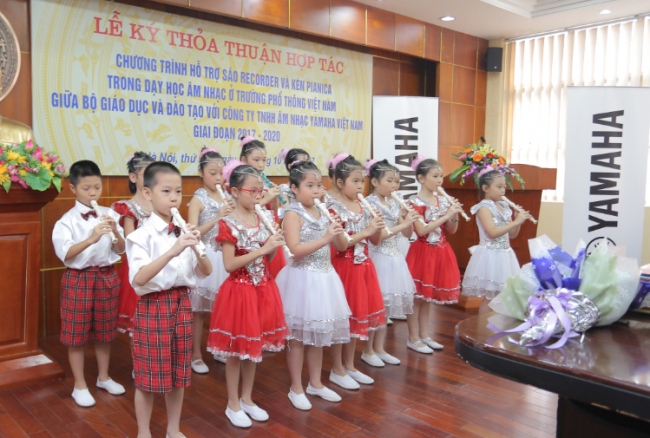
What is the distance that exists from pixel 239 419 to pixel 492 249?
2378 millimetres

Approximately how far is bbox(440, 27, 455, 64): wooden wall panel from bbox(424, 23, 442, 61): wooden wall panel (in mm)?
65

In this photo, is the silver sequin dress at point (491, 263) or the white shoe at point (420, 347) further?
the silver sequin dress at point (491, 263)

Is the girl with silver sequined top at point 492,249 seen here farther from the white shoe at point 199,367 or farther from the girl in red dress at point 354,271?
the white shoe at point 199,367

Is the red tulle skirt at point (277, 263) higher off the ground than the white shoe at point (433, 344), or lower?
higher

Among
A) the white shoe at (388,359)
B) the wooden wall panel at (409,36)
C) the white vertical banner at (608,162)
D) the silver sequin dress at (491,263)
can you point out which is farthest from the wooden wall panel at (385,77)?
the white shoe at (388,359)

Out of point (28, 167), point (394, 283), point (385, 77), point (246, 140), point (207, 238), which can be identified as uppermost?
point (385, 77)

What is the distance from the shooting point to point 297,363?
3.07m

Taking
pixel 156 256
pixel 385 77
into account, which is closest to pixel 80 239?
pixel 156 256

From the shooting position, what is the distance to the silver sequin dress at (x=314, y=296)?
9.64 feet

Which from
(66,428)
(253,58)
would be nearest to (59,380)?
(66,428)

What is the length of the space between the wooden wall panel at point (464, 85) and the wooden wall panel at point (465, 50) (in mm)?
85

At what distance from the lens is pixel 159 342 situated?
2318 mm

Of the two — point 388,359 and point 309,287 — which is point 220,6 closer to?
point 309,287

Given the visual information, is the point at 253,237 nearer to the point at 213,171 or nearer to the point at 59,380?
the point at 213,171
